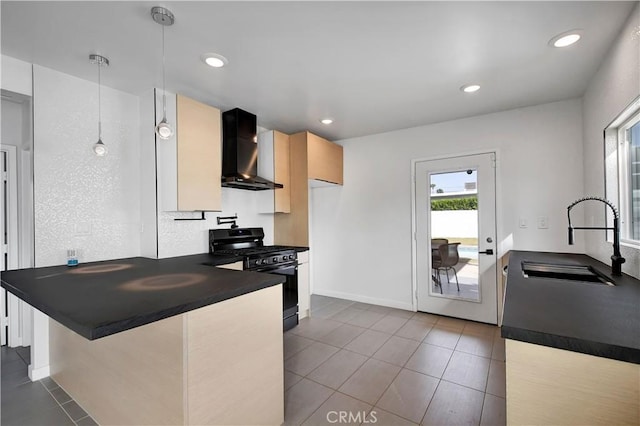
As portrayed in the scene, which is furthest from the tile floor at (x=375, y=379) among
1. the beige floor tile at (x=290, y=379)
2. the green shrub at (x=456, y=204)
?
the green shrub at (x=456, y=204)

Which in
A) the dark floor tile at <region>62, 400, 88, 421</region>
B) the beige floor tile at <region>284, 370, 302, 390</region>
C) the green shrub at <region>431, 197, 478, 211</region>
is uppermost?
the green shrub at <region>431, 197, 478, 211</region>

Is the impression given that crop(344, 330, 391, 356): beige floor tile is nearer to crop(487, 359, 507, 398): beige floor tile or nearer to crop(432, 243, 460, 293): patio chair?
crop(487, 359, 507, 398): beige floor tile

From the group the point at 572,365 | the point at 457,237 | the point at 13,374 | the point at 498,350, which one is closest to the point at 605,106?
the point at 457,237

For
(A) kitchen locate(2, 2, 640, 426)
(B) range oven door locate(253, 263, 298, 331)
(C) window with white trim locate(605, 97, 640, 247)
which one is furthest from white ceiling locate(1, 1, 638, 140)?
(B) range oven door locate(253, 263, 298, 331)

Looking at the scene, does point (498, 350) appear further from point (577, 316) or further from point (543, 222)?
point (577, 316)

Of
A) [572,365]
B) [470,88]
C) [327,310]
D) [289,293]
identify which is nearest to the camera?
[572,365]

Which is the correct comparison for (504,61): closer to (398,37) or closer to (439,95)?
(439,95)

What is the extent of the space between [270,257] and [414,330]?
70.0 inches

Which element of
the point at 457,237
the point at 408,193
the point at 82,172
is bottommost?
the point at 457,237

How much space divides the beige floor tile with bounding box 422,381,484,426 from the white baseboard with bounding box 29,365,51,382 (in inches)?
110

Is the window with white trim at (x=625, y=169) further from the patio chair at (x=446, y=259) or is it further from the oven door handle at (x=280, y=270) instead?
the oven door handle at (x=280, y=270)

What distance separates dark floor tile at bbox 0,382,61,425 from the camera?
181 centimetres

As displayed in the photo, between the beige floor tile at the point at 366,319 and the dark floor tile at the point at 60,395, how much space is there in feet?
8.32

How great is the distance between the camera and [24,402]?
1.95 meters
